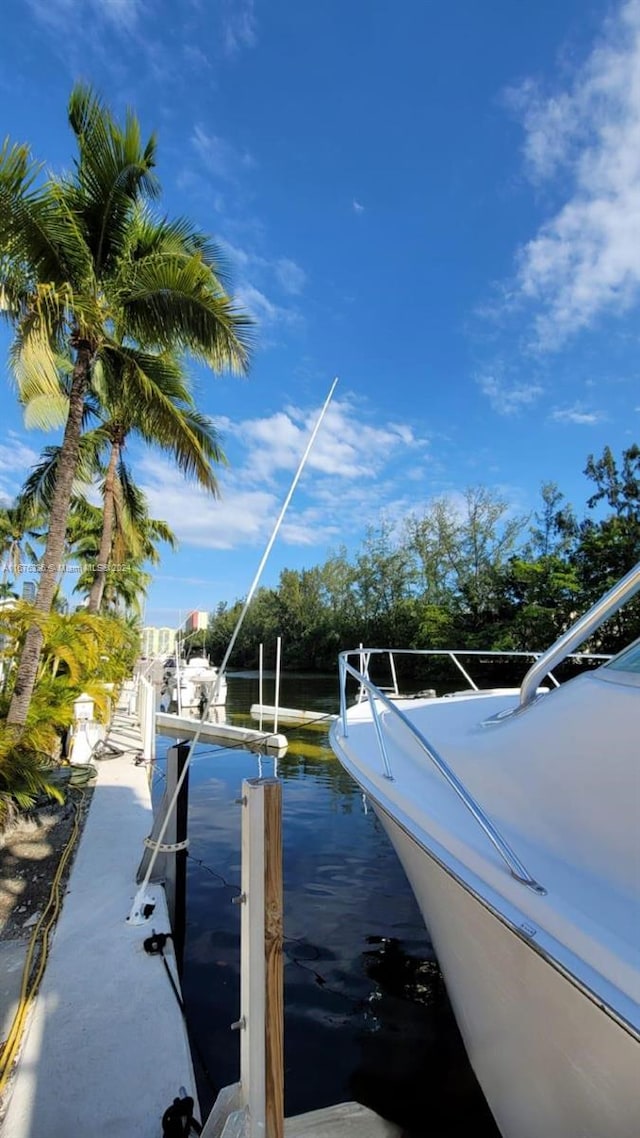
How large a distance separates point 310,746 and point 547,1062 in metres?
12.0

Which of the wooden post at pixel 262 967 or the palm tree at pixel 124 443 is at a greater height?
the palm tree at pixel 124 443

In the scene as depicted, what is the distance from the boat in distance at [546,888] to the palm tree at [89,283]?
18.2 ft

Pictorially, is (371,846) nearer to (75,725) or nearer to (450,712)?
(450,712)

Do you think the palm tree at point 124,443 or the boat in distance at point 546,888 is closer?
the boat in distance at point 546,888

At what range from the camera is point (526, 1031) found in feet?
6.11

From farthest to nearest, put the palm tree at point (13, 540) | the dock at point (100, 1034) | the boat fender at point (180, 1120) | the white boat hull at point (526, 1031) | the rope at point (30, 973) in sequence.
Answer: the palm tree at point (13, 540) → the rope at point (30, 973) → the dock at point (100, 1034) → the boat fender at point (180, 1120) → the white boat hull at point (526, 1031)

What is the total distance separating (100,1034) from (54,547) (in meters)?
5.63

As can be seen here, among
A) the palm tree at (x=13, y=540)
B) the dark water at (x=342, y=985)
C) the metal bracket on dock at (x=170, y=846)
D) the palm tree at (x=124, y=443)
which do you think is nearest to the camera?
the dark water at (x=342, y=985)

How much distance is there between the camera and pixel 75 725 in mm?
8594

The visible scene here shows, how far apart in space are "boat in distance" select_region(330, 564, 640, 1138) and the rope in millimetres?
1950

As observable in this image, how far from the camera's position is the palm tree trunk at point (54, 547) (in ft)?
21.4

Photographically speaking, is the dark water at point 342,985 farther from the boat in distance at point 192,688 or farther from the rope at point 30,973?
the boat in distance at point 192,688

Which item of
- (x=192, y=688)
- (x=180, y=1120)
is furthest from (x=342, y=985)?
(x=192, y=688)

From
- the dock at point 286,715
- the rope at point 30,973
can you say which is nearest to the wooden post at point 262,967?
the rope at point 30,973
